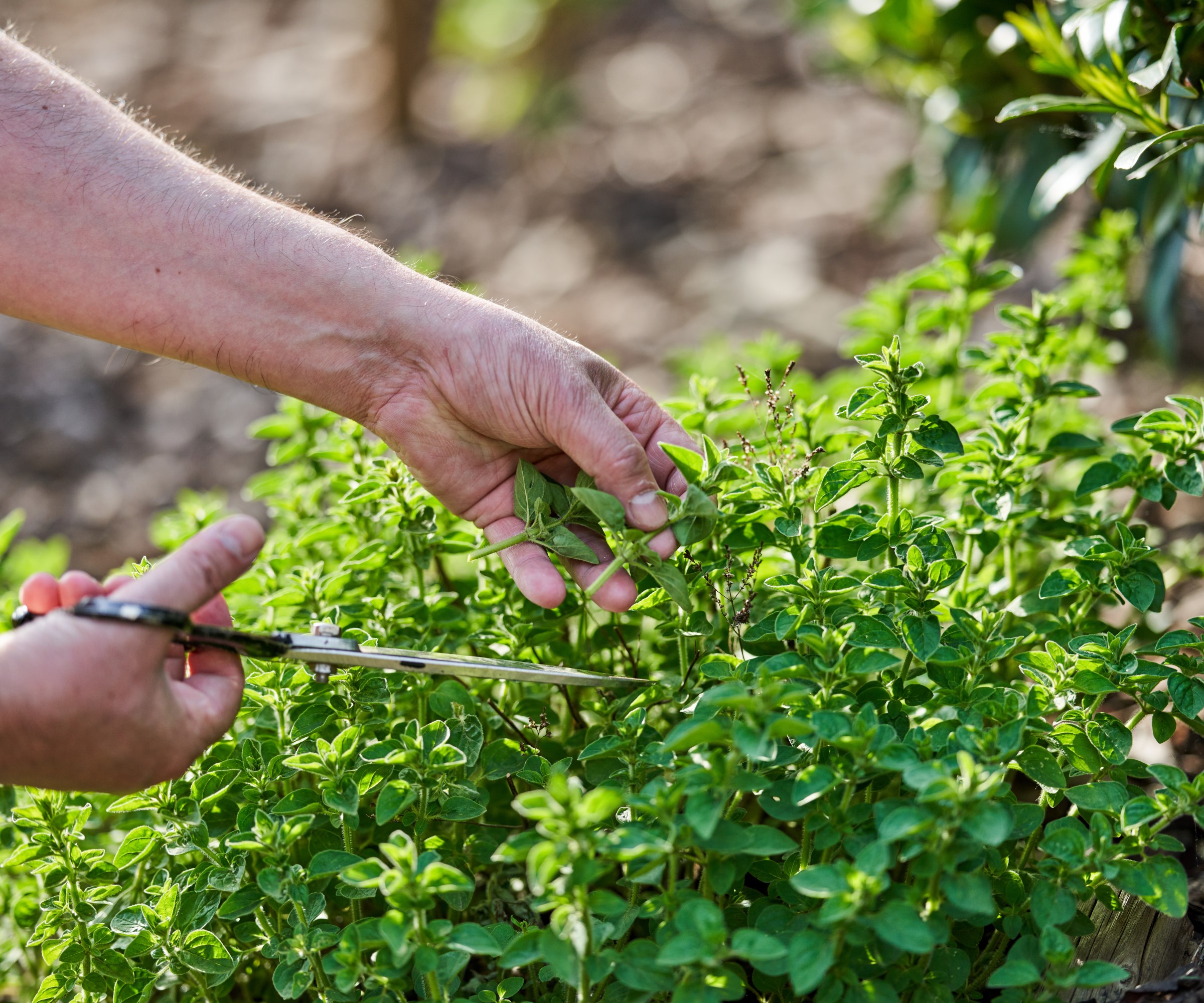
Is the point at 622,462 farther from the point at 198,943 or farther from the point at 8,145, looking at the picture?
the point at 8,145

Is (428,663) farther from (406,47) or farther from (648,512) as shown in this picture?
(406,47)

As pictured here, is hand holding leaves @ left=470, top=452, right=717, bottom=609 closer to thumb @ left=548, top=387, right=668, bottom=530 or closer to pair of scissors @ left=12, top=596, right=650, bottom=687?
thumb @ left=548, top=387, right=668, bottom=530

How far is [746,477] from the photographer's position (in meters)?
1.69

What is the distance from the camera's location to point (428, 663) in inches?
55.8

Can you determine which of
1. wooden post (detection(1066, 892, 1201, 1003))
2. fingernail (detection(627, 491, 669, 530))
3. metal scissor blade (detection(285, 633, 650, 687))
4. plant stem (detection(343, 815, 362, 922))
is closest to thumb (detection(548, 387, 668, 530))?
fingernail (detection(627, 491, 669, 530))

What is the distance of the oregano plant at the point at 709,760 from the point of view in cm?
115

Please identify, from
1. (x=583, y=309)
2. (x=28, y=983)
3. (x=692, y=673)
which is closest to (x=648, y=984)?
(x=692, y=673)

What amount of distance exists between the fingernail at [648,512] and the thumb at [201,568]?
1.74 feet

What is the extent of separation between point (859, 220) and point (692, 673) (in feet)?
11.2

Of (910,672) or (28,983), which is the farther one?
(28,983)

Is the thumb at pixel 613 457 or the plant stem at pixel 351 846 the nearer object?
the plant stem at pixel 351 846

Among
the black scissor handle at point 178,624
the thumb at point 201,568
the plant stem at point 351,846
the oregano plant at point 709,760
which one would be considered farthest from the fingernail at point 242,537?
the plant stem at point 351,846

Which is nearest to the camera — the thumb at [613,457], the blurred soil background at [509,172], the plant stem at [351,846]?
the plant stem at [351,846]

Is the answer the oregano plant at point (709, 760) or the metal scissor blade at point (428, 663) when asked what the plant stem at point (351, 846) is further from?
the metal scissor blade at point (428, 663)
